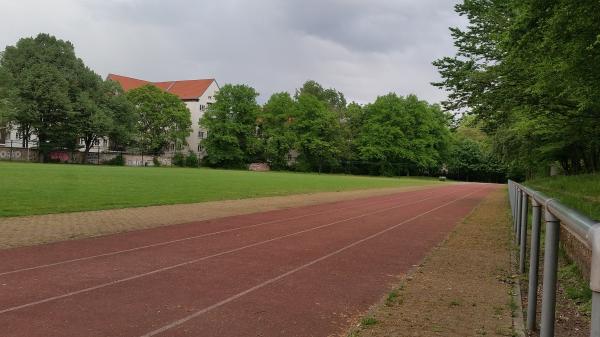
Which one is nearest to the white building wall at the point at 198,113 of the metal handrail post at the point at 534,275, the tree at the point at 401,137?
the tree at the point at 401,137

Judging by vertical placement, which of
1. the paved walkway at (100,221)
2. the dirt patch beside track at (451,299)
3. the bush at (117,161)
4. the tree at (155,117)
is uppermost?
the tree at (155,117)

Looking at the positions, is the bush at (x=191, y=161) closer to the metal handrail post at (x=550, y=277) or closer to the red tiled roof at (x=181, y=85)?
the red tiled roof at (x=181, y=85)

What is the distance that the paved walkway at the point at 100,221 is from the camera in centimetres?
992

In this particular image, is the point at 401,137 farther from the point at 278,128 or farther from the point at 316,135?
the point at 278,128

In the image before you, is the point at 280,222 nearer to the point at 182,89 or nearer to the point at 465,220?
the point at 465,220

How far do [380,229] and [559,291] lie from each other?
6.75 m

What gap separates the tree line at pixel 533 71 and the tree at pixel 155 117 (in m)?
58.9

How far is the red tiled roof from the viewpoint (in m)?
95.4

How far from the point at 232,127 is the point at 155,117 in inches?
466

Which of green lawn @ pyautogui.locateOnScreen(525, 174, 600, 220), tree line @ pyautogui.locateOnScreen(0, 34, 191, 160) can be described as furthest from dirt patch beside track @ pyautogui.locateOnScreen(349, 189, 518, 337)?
tree line @ pyautogui.locateOnScreen(0, 34, 191, 160)

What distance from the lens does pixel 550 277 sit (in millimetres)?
3355

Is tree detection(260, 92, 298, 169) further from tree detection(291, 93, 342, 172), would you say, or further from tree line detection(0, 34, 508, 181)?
tree detection(291, 93, 342, 172)

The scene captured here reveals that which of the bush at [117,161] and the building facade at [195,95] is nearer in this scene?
the bush at [117,161]

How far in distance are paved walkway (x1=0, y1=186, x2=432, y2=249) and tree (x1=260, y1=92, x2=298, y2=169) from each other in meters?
63.4
